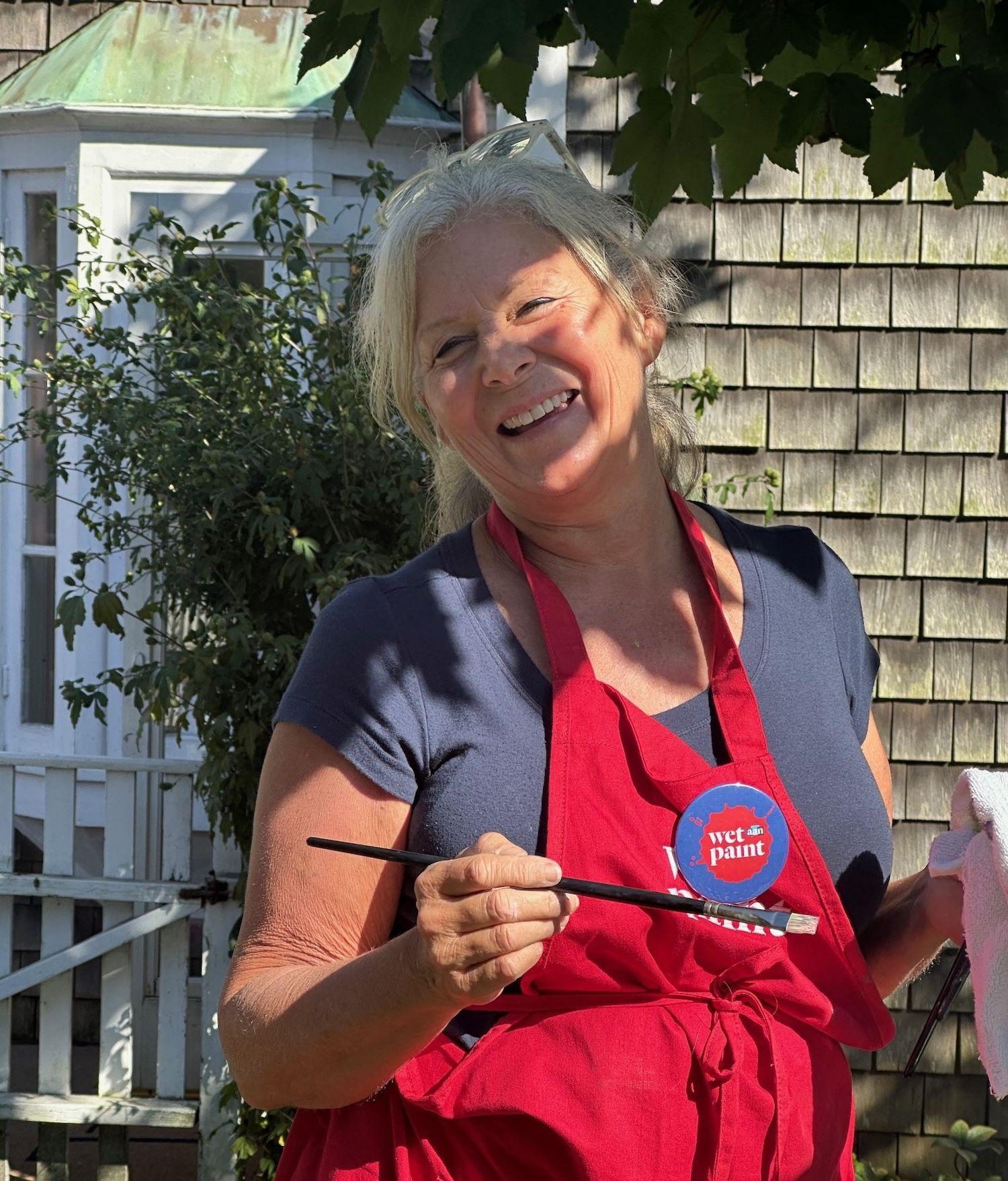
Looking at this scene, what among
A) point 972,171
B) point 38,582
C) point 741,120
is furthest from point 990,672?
point 38,582

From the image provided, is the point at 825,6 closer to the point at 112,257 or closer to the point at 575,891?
the point at 575,891

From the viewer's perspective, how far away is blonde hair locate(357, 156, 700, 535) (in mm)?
1582

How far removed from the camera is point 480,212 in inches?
61.9

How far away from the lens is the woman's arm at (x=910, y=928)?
1.57 m

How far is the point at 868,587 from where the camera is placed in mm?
3742

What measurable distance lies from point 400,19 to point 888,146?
0.86 metres

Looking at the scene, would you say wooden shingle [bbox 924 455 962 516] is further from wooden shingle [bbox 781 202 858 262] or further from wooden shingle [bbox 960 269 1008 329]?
wooden shingle [bbox 781 202 858 262]

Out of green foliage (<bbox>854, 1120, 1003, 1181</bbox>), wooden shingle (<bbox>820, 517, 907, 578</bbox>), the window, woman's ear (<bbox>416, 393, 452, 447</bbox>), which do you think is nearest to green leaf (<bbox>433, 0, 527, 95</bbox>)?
woman's ear (<bbox>416, 393, 452, 447</bbox>)

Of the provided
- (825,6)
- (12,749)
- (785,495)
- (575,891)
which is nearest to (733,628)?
(575,891)

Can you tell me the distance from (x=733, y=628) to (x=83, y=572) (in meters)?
2.29

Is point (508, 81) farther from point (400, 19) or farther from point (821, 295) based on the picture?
point (821, 295)

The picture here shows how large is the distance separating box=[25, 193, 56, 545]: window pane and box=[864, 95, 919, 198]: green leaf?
152 inches

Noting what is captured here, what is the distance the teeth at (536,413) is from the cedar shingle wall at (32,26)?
180 inches

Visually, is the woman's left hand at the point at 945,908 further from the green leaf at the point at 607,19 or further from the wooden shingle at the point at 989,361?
Answer: the wooden shingle at the point at 989,361
